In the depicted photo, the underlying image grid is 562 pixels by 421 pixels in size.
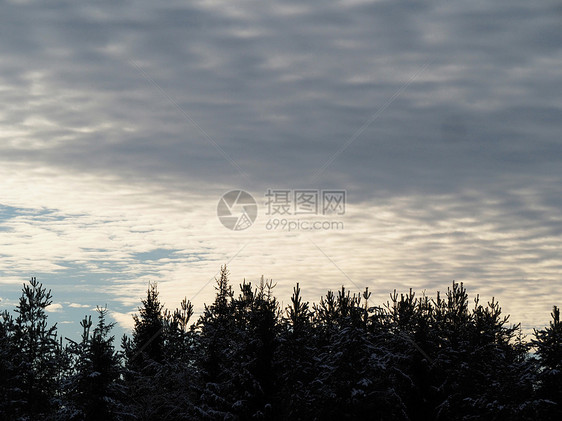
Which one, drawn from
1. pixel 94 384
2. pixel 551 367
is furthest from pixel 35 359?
pixel 551 367

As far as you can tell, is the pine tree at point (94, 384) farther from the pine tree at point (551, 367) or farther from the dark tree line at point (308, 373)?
the pine tree at point (551, 367)

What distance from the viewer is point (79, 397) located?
102 ft

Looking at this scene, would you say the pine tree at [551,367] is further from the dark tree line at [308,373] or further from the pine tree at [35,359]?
the pine tree at [35,359]

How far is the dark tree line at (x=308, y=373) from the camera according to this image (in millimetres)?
30688

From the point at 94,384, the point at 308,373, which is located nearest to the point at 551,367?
the point at 308,373

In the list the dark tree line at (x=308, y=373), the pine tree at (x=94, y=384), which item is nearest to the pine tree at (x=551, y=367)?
the dark tree line at (x=308, y=373)

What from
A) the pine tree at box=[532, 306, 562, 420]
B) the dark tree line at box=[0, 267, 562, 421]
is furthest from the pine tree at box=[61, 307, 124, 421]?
the pine tree at box=[532, 306, 562, 420]

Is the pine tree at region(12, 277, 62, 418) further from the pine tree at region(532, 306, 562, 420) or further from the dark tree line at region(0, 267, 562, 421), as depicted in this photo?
the pine tree at region(532, 306, 562, 420)

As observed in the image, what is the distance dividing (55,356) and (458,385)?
27890mm

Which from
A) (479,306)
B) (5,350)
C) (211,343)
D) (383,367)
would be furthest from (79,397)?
(479,306)

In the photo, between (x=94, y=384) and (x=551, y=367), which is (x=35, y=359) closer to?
(x=94, y=384)

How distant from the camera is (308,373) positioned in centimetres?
3547

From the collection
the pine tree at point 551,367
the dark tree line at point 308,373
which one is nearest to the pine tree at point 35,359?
the dark tree line at point 308,373

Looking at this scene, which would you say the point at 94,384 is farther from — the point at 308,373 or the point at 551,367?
the point at 551,367
